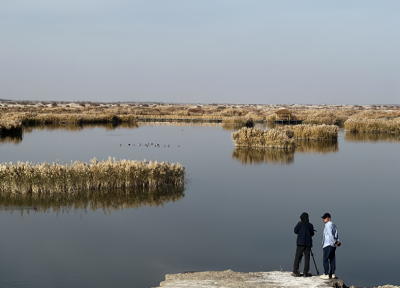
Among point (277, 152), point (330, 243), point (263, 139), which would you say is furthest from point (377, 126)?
point (330, 243)

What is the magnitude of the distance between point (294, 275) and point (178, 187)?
9.85 meters

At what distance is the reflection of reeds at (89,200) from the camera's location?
15172mm

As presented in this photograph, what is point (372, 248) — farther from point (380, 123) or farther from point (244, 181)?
point (380, 123)

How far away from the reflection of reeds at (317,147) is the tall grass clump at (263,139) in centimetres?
101

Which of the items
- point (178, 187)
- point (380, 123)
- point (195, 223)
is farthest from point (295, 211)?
point (380, 123)

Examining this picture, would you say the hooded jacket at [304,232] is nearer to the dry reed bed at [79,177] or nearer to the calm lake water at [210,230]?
the calm lake water at [210,230]

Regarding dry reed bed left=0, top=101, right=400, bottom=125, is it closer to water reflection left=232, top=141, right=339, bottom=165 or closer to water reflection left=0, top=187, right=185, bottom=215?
water reflection left=232, top=141, right=339, bottom=165

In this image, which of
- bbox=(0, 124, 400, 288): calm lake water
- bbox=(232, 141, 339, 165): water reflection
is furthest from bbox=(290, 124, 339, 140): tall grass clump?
bbox=(0, 124, 400, 288): calm lake water

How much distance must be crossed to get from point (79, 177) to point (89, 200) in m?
1.20

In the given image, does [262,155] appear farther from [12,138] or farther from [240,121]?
[240,121]

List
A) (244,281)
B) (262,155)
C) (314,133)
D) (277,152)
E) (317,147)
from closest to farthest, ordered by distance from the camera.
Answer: (244,281) → (262,155) → (277,152) → (317,147) → (314,133)

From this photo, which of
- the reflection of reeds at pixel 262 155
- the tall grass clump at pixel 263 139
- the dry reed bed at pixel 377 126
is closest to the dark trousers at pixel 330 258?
the reflection of reeds at pixel 262 155

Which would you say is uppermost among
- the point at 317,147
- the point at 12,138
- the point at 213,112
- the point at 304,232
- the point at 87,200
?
the point at 213,112

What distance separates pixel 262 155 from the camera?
30.0 m
